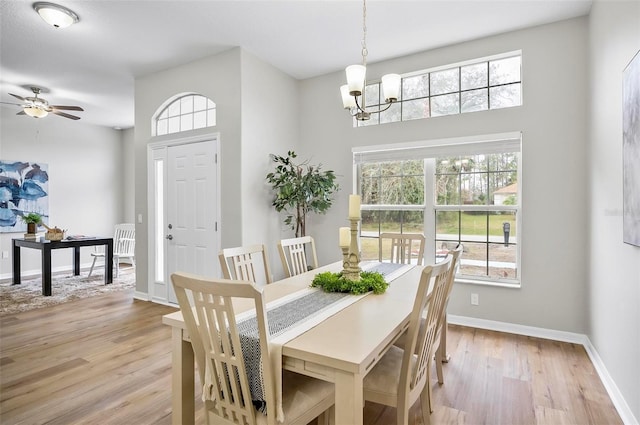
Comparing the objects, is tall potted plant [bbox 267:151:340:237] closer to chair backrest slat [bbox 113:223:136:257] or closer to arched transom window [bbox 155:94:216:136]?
arched transom window [bbox 155:94:216:136]

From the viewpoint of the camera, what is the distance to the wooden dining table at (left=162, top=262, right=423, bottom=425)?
47.6 inches

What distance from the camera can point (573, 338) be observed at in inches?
125

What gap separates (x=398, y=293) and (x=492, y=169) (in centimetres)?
220

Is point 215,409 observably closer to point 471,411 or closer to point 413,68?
point 471,411

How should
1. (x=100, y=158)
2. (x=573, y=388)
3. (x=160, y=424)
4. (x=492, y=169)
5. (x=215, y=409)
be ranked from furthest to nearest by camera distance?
(x=100, y=158)
(x=492, y=169)
(x=573, y=388)
(x=160, y=424)
(x=215, y=409)

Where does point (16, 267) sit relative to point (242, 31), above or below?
below

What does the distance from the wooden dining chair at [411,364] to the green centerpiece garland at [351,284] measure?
1.23 feet

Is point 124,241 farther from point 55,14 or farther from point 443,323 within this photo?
point 443,323

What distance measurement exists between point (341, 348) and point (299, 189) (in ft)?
9.20

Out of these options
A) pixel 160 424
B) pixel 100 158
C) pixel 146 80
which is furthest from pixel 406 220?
pixel 100 158

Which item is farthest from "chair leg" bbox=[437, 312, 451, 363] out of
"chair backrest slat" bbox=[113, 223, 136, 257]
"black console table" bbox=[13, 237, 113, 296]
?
"chair backrest slat" bbox=[113, 223, 136, 257]

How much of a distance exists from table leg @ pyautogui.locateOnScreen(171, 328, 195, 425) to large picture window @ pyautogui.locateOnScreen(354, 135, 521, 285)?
9.67 feet

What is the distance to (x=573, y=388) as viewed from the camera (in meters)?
2.39

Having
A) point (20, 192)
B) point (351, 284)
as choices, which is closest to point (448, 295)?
point (351, 284)
